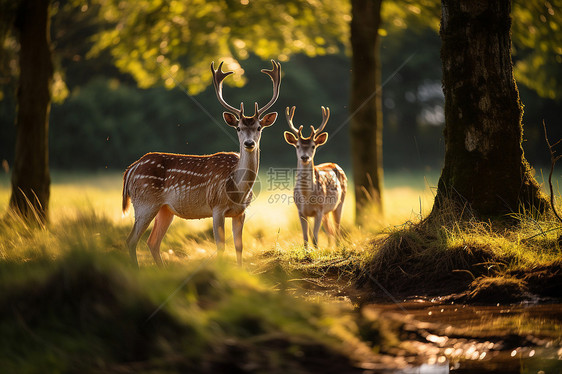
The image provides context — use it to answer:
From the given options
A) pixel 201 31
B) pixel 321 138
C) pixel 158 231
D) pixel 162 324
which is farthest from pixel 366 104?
pixel 162 324

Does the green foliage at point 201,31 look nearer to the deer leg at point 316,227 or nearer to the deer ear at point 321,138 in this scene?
the deer ear at point 321,138

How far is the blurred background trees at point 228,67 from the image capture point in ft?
35.9

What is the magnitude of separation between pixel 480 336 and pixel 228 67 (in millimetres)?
8993

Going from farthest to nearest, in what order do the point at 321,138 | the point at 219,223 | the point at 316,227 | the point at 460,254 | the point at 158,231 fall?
1. the point at 321,138
2. the point at 316,227
3. the point at 158,231
4. the point at 219,223
5. the point at 460,254

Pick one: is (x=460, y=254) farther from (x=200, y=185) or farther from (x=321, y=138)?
(x=321, y=138)

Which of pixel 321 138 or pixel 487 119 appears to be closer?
pixel 487 119

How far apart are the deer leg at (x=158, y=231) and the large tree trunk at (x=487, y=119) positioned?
3333 millimetres

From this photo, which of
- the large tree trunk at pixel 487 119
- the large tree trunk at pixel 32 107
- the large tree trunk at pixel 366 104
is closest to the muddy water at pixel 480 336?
the large tree trunk at pixel 487 119

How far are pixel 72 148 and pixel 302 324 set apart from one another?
26.8 metres

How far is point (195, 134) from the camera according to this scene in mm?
29500

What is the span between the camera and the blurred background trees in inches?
431

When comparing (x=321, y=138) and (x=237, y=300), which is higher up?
(x=321, y=138)

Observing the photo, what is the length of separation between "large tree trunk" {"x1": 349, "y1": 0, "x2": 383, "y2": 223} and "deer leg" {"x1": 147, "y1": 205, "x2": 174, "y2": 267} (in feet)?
11.5

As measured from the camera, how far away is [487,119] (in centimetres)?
609
